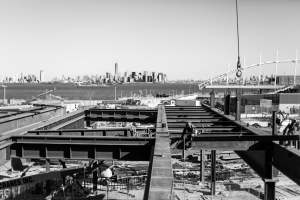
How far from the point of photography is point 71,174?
2766 centimetres

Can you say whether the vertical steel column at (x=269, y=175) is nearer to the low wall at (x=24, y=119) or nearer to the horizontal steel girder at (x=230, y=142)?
the horizontal steel girder at (x=230, y=142)

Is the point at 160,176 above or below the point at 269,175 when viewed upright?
above

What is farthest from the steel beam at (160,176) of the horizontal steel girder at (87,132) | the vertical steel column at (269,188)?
the horizontal steel girder at (87,132)

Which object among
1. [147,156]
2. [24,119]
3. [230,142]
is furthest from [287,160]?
[24,119]

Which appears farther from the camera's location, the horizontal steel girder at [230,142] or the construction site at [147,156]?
the horizontal steel girder at [230,142]

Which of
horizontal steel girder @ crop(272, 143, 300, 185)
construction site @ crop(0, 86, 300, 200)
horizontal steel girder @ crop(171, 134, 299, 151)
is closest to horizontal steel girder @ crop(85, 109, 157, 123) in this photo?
construction site @ crop(0, 86, 300, 200)

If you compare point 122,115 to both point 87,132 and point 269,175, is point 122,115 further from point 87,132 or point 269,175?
point 269,175

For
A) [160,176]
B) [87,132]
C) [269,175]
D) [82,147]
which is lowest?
[269,175]

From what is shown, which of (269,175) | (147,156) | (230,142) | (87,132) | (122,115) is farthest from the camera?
(122,115)

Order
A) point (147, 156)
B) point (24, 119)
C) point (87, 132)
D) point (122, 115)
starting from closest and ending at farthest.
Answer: point (147, 156)
point (87, 132)
point (24, 119)
point (122, 115)

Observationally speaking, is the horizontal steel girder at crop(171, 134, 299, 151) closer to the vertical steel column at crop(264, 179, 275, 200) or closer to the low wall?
the vertical steel column at crop(264, 179, 275, 200)

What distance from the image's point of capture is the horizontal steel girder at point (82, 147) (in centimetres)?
1794

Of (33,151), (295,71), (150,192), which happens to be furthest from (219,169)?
(295,71)

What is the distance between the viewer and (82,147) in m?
18.3
